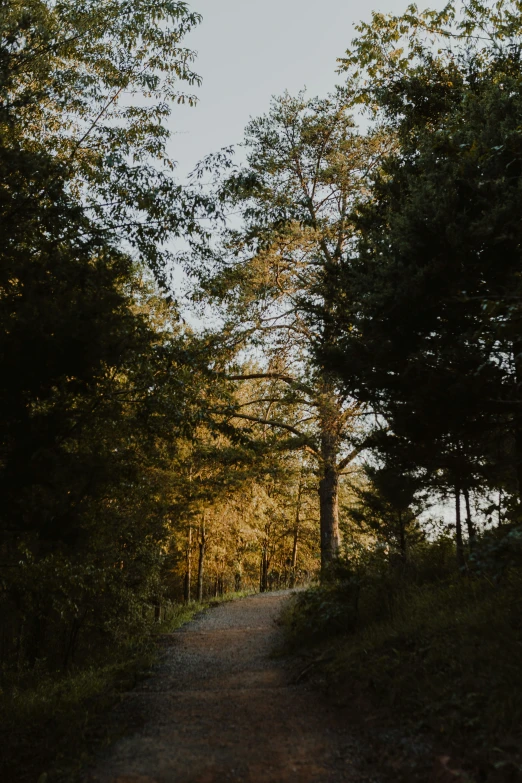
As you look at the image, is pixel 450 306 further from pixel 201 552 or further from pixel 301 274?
pixel 201 552

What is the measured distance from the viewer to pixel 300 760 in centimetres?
456

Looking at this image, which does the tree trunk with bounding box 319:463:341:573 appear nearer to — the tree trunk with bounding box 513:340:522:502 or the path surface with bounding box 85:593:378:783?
the path surface with bounding box 85:593:378:783

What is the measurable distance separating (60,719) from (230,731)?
2.41 metres

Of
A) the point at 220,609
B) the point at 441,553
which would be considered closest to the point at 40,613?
the point at 220,609

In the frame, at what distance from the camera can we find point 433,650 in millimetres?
6047

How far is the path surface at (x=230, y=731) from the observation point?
435cm

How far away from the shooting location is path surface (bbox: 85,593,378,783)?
14.3 feet

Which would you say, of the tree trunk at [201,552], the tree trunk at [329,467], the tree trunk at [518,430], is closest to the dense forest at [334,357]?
the tree trunk at [518,430]

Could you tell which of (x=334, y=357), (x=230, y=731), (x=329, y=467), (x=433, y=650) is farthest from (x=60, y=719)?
(x=329, y=467)

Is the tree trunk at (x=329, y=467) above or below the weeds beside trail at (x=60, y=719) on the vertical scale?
above

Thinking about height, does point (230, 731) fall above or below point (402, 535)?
below

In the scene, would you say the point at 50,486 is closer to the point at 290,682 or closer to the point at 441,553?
the point at 290,682

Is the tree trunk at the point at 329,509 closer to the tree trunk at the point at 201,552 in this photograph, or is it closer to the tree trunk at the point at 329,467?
the tree trunk at the point at 329,467

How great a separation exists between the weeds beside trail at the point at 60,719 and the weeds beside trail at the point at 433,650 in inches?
107
